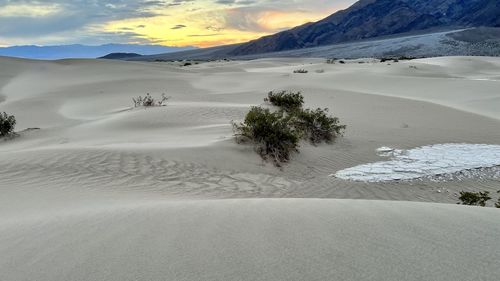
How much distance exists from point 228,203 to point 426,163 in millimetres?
5975

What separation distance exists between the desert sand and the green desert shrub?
270mm

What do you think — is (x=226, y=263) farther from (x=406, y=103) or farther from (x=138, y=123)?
(x=406, y=103)

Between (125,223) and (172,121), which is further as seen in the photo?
(172,121)

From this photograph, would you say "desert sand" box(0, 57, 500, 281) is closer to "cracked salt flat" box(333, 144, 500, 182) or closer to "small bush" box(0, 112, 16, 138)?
"cracked salt flat" box(333, 144, 500, 182)

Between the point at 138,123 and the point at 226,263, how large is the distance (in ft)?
34.5

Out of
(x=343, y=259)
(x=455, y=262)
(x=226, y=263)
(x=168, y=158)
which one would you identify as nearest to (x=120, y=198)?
(x=168, y=158)

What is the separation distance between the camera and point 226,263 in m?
3.03

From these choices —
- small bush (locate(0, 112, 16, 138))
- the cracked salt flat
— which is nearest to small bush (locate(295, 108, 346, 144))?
the cracked salt flat

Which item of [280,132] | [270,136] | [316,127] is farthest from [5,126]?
[316,127]

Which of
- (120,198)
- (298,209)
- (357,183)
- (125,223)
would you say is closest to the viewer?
(125,223)

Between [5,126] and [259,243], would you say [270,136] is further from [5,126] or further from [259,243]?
[5,126]

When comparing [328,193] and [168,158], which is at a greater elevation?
[168,158]

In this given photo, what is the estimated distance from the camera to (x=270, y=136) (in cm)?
927

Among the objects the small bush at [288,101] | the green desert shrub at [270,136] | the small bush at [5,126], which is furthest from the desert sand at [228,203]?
the small bush at [288,101]
